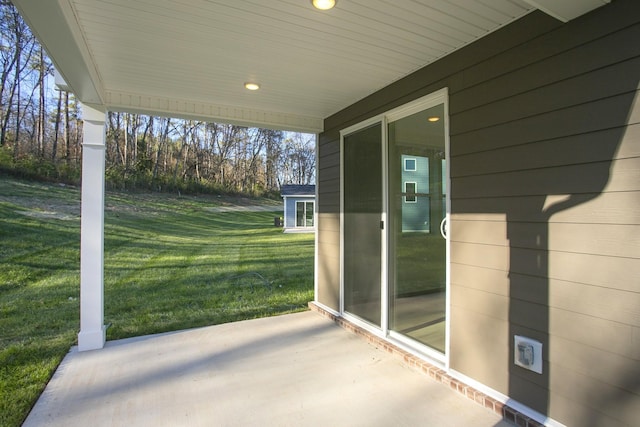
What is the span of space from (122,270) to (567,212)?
24.9 feet

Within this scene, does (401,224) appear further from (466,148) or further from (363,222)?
(466,148)

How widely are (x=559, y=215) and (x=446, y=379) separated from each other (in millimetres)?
1322

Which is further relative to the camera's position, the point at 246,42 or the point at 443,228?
the point at 443,228

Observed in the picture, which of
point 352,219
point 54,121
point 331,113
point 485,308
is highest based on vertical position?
point 54,121

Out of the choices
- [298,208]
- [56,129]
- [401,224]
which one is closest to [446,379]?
[401,224]

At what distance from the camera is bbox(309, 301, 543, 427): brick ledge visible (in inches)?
74.1

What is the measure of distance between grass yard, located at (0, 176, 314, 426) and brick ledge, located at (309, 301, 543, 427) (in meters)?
1.34

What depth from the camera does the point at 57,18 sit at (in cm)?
159

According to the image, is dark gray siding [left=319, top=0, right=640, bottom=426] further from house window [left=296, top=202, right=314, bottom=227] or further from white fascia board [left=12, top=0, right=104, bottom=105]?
house window [left=296, top=202, right=314, bottom=227]

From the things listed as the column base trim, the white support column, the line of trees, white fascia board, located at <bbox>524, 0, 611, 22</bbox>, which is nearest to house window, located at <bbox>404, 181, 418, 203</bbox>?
white fascia board, located at <bbox>524, 0, 611, 22</bbox>

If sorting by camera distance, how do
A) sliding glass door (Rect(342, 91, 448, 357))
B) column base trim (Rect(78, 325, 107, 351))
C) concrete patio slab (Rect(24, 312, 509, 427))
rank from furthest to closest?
1. column base trim (Rect(78, 325, 107, 351))
2. sliding glass door (Rect(342, 91, 448, 357))
3. concrete patio slab (Rect(24, 312, 509, 427))

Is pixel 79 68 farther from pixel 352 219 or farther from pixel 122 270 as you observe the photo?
pixel 122 270

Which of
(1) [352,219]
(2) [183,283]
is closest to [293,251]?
(2) [183,283]

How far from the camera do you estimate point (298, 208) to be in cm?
1596
